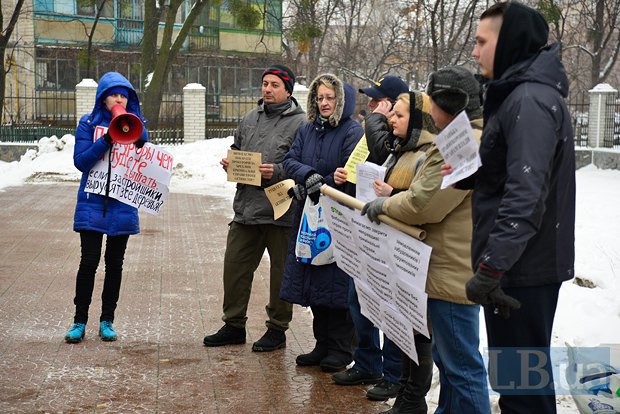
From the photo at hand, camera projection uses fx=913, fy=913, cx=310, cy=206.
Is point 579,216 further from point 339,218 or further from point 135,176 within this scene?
point 339,218

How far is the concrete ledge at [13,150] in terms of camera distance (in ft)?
86.4

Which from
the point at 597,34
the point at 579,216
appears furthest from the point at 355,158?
the point at 597,34

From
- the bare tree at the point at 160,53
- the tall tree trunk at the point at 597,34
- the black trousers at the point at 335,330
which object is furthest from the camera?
the tall tree trunk at the point at 597,34

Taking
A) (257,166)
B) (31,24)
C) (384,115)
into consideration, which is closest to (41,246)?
(257,166)

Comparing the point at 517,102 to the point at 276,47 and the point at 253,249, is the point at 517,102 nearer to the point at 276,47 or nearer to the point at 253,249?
the point at 253,249

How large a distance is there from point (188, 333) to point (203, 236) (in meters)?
5.84

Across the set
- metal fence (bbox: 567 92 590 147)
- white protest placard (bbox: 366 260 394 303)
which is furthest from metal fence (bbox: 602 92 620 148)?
white protest placard (bbox: 366 260 394 303)

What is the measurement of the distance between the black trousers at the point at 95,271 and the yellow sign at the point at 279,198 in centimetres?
118

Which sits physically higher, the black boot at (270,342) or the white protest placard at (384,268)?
the white protest placard at (384,268)

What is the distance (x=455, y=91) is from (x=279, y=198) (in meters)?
2.52

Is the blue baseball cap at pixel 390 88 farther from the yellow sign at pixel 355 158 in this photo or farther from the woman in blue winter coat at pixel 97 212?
the woman in blue winter coat at pixel 97 212

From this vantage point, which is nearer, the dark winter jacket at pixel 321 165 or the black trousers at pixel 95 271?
the dark winter jacket at pixel 321 165

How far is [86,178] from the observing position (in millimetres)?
6965

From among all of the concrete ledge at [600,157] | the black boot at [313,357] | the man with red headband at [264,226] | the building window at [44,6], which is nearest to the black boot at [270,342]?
the man with red headband at [264,226]
